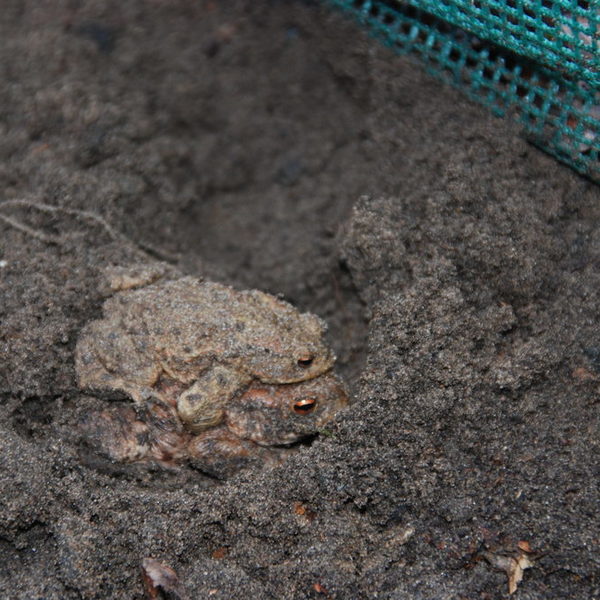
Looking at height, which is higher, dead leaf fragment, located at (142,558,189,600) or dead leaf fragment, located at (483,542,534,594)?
dead leaf fragment, located at (483,542,534,594)

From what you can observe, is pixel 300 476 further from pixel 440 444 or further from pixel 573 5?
pixel 573 5

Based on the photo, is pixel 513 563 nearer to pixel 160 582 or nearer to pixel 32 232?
pixel 160 582

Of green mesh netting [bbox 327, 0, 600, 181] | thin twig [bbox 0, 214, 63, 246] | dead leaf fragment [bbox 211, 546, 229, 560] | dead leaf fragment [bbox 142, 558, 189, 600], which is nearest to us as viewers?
dead leaf fragment [bbox 142, 558, 189, 600]

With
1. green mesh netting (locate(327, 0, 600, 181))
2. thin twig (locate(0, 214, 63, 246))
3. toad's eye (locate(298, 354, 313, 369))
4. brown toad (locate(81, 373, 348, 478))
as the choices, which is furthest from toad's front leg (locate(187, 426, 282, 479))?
green mesh netting (locate(327, 0, 600, 181))

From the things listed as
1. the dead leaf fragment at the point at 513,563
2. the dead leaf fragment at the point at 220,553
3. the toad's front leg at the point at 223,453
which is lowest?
the dead leaf fragment at the point at 220,553

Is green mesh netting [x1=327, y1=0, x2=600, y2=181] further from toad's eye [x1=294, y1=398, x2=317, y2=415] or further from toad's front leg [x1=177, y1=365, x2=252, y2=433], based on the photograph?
toad's front leg [x1=177, y1=365, x2=252, y2=433]

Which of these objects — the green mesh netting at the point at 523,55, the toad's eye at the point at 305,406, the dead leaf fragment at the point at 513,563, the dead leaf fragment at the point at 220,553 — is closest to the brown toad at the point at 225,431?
the toad's eye at the point at 305,406

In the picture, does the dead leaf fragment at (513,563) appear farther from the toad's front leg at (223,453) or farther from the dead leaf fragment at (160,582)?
the dead leaf fragment at (160,582)

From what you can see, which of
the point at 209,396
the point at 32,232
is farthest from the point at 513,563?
the point at 32,232
